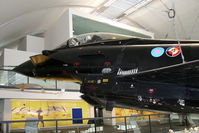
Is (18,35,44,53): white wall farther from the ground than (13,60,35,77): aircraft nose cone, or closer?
farther from the ground

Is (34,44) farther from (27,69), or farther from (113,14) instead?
(27,69)

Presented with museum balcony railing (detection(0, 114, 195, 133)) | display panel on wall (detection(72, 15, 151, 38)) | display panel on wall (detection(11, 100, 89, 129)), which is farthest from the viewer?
display panel on wall (detection(72, 15, 151, 38))

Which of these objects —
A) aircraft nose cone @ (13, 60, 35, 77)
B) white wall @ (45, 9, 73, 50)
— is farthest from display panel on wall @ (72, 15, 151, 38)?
aircraft nose cone @ (13, 60, 35, 77)

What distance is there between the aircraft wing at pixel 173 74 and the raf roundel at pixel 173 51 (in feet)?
1.53

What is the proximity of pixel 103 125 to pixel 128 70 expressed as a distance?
14.4 ft

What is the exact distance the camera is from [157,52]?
372 centimetres

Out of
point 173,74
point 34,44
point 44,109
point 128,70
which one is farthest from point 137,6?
point 173,74

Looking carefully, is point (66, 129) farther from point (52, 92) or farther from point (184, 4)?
point (184, 4)

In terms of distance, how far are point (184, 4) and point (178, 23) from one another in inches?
89.4

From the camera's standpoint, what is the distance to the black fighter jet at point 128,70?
3407 millimetres

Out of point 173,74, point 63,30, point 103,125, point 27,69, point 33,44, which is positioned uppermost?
point 33,44

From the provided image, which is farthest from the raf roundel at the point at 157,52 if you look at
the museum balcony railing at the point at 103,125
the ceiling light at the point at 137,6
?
the ceiling light at the point at 137,6

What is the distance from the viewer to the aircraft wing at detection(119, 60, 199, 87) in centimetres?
281

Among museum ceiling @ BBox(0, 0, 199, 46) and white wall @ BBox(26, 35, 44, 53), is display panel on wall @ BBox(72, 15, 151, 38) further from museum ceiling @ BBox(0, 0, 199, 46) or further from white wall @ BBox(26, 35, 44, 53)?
white wall @ BBox(26, 35, 44, 53)
